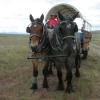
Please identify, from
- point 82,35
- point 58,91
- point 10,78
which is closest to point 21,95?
point 58,91

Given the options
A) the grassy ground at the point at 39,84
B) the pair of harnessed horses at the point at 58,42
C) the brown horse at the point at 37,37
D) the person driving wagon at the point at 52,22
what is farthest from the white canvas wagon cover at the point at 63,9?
the brown horse at the point at 37,37

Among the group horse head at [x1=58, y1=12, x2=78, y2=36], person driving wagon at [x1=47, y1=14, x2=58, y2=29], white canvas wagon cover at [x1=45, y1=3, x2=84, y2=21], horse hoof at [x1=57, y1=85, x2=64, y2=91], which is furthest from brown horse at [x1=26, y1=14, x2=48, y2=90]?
white canvas wagon cover at [x1=45, y1=3, x2=84, y2=21]

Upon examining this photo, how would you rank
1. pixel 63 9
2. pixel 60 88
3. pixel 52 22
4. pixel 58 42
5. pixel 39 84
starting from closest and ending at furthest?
pixel 58 42, pixel 60 88, pixel 39 84, pixel 52 22, pixel 63 9

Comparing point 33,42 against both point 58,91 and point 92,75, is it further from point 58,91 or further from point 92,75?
point 92,75

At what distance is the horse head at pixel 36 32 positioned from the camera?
11414 mm

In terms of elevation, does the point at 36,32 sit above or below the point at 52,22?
below

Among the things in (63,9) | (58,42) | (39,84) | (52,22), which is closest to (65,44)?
(58,42)

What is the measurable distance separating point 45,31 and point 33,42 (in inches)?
31.3

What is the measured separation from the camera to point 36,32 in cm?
1162

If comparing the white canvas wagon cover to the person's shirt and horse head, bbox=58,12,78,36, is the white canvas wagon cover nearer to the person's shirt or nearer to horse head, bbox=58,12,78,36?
the person's shirt

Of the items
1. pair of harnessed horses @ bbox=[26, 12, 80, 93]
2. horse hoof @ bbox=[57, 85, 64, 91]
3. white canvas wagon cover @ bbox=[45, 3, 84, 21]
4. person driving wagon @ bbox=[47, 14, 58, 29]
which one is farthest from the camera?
white canvas wagon cover @ bbox=[45, 3, 84, 21]

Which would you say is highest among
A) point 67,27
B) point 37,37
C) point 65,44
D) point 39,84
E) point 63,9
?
point 63,9

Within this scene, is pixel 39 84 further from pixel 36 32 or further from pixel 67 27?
pixel 67 27

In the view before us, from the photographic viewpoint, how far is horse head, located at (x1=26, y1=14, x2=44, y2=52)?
37.4ft
